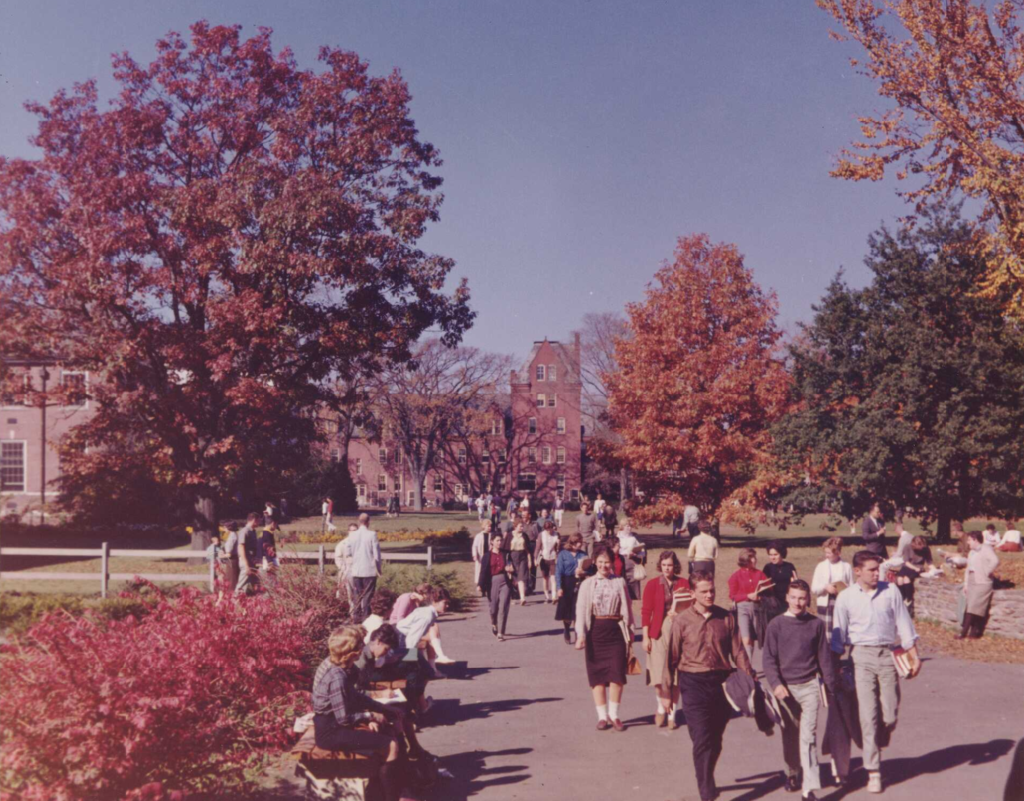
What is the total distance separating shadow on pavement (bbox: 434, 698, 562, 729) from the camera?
10787 mm

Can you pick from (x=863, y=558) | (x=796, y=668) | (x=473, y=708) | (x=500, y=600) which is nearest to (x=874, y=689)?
(x=796, y=668)

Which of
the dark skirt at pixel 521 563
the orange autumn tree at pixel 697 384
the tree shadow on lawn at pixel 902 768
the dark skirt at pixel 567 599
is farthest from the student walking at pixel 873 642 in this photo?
the orange autumn tree at pixel 697 384

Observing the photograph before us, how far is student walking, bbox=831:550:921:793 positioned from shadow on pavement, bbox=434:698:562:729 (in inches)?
167

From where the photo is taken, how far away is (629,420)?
1428 inches

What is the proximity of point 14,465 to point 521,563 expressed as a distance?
36100mm

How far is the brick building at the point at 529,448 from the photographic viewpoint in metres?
82.2

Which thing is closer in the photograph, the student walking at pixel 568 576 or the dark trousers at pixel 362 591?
the dark trousers at pixel 362 591

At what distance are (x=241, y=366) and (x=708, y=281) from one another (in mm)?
18579

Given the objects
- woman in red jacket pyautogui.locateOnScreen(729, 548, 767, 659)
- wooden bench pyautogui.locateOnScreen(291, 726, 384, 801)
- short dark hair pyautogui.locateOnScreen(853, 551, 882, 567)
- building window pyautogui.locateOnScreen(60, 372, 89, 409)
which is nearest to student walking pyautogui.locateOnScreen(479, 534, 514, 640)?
woman in red jacket pyautogui.locateOnScreen(729, 548, 767, 659)

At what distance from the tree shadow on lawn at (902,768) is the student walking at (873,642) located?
184 mm

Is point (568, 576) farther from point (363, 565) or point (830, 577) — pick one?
point (830, 577)

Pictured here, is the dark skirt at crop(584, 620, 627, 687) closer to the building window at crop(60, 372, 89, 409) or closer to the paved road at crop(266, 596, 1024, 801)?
the paved road at crop(266, 596, 1024, 801)

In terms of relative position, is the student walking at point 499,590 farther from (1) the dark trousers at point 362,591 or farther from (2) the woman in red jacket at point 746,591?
(2) the woman in red jacket at point 746,591

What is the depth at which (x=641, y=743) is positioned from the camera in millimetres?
9484
